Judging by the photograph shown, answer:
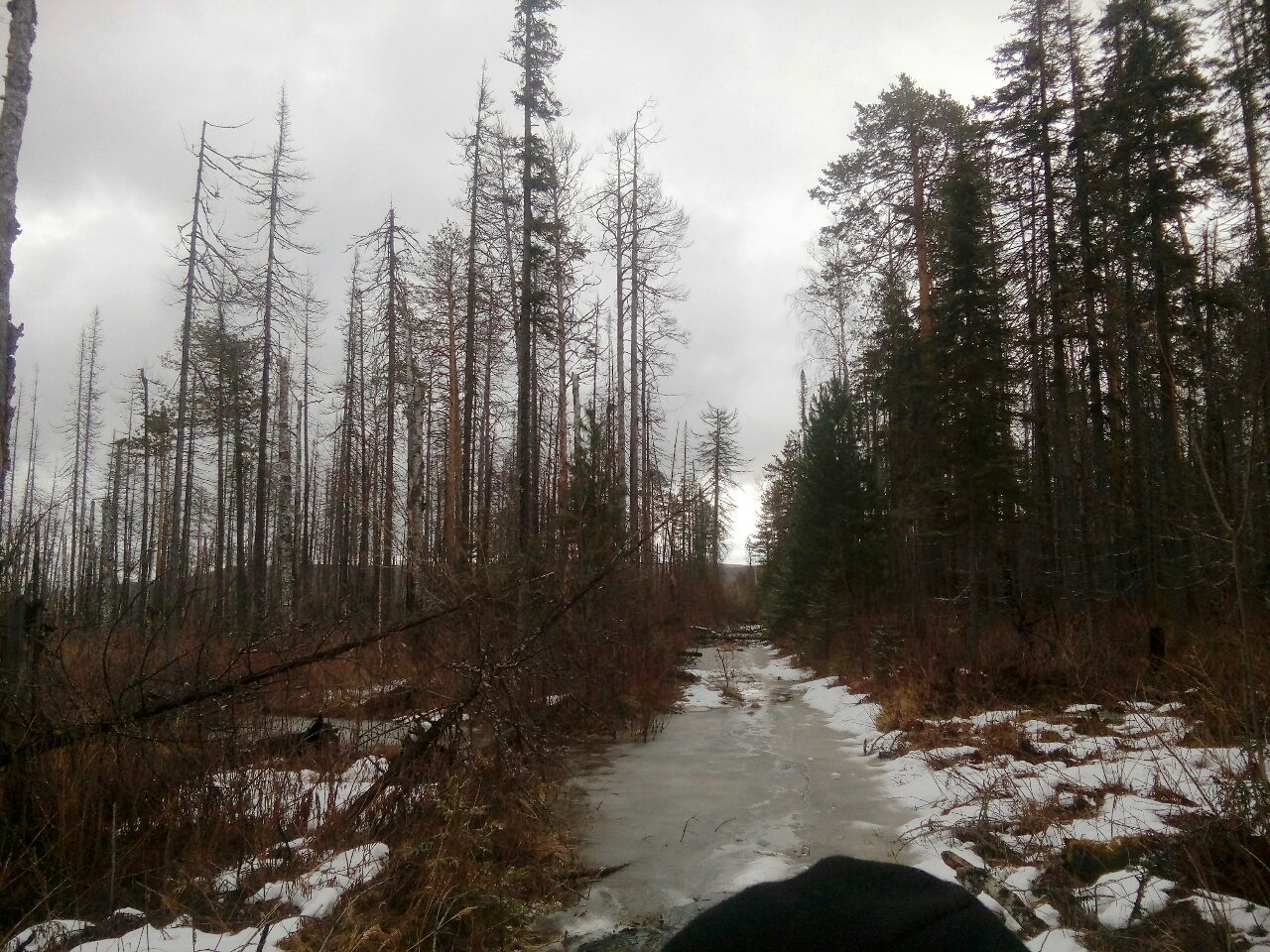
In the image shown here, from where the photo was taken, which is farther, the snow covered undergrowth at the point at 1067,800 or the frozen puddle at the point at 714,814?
the frozen puddle at the point at 714,814

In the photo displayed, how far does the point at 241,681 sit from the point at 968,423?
13.0 metres

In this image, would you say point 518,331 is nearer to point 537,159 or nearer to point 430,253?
point 537,159

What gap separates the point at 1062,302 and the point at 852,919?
16.0m

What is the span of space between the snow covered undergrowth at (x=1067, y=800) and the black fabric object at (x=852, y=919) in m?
3.99

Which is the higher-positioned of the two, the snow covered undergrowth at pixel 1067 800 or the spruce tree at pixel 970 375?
the spruce tree at pixel 970 375

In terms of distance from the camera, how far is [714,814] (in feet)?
24.1

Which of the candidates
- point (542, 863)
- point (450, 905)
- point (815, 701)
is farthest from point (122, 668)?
point (815, 701)

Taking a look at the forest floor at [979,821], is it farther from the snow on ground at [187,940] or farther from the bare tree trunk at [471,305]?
the bare tree trunk at [471,305]

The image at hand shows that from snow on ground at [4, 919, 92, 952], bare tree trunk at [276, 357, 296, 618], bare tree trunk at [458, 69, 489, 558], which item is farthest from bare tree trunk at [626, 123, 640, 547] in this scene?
snow on ground at [4, 919, 92, 952]

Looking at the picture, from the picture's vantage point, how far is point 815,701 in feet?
50.4

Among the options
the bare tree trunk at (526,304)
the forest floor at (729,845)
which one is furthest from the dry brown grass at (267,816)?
the bare tree trunk at (526,304)

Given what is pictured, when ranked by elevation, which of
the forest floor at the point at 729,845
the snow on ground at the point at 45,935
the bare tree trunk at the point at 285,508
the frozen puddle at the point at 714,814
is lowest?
the frozen puddle at the point at 714,814

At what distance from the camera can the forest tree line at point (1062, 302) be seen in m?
14.2

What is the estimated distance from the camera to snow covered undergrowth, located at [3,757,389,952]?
365 cm
